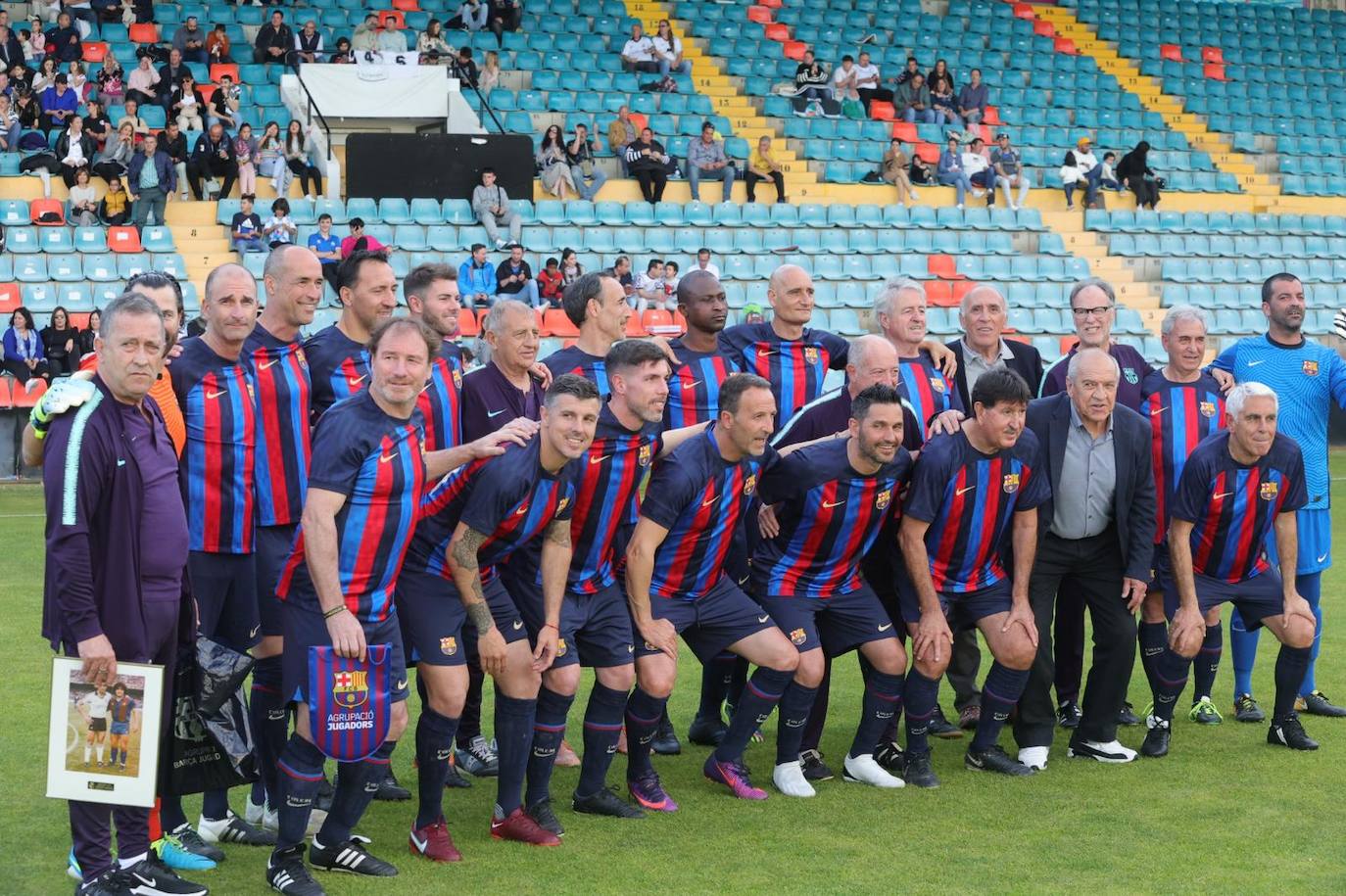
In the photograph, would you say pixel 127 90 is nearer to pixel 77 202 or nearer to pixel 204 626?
pixel 77 202

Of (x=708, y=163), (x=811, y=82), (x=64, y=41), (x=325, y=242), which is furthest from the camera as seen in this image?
(x=811, y=82)

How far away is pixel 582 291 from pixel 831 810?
2153 millimetres

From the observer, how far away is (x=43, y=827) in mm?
5352

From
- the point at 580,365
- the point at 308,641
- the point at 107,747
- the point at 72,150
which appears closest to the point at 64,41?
the point at 72,150

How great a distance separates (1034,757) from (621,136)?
587 inches

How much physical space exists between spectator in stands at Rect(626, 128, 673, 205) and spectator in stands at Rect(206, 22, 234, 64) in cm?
517

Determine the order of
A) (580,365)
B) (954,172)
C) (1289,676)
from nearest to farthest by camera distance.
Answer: (580,365), (1289,676), (954,172)

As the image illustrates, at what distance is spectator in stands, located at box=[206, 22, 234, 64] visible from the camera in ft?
64.7

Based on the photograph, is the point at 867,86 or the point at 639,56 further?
the point at 867,86

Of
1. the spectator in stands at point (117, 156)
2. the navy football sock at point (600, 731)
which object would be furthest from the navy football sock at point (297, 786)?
the spectator in stands at point (117, 156)

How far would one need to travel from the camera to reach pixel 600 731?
5582 mm

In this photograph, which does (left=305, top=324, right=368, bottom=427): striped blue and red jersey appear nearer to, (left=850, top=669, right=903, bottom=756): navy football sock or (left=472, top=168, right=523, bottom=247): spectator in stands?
(left=850, top=669, right=903, bottom=756): navy football sock

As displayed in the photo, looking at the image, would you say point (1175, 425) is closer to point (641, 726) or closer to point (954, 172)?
point (641, 726)

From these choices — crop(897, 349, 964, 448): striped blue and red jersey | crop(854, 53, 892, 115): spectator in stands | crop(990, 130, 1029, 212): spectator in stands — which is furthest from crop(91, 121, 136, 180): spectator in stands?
crop(897, 349, 964, 448): striped blue and red jersey
